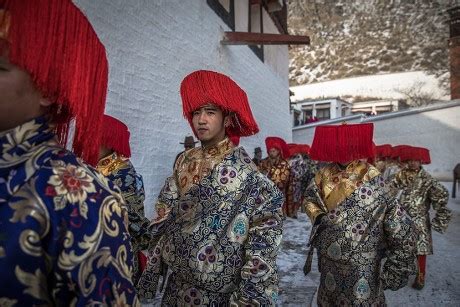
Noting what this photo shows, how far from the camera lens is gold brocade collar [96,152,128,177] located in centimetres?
304

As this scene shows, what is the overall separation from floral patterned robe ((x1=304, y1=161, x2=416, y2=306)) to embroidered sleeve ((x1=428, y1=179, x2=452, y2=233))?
9.75ft

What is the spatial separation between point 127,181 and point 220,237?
4.59 ft

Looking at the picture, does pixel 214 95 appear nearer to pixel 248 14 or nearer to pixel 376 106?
pixel 248 14

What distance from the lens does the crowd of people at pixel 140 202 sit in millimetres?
892

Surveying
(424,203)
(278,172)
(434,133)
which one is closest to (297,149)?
(278,172)

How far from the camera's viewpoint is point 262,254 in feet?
6.05

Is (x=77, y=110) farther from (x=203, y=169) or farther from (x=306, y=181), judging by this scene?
(x=306, y=181)

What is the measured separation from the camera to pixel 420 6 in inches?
2002

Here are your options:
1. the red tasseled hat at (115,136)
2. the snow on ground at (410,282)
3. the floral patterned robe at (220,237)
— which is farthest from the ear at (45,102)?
the snow on ground at (410,282)

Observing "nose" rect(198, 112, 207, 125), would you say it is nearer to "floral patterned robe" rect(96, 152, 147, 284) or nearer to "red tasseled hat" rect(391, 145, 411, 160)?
"floral patterned robe" rect(96, 152, 147, 284)

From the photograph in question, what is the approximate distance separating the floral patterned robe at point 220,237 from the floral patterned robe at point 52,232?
36.0 inches

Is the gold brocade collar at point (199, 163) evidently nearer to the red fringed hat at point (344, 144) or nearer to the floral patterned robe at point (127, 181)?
the floral patterned robe at point (127, 181)

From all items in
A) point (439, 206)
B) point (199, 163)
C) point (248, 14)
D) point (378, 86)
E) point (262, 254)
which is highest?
point (378, 86)

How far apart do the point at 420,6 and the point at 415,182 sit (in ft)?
182
